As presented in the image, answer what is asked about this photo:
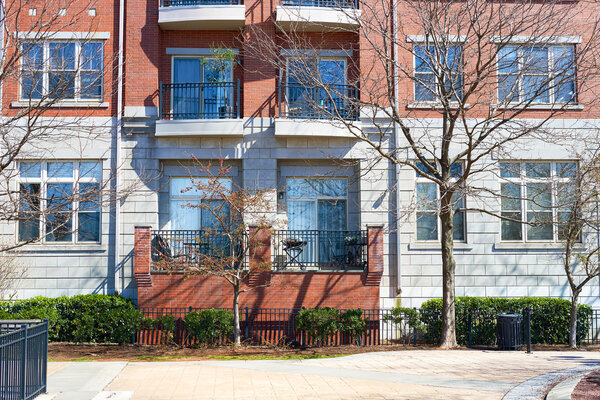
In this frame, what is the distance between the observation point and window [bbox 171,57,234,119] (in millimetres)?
19797

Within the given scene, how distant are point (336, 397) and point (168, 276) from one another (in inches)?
351

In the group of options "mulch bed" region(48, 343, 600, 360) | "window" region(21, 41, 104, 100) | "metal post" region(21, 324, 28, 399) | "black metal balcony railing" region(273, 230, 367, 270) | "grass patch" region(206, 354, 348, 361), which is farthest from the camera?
"black metal balcony railing" region(273, 230, 367, 270)

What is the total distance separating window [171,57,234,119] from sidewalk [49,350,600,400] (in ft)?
28.7

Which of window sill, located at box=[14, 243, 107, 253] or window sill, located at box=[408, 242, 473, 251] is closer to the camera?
window sill, located at box=[14, 243, 107, 253]

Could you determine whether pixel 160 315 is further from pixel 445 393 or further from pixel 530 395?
pixel 530 395

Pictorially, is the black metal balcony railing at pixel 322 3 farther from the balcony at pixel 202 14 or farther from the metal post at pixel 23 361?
the metal post at pixel 23 361

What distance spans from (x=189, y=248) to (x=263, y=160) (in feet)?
12.8

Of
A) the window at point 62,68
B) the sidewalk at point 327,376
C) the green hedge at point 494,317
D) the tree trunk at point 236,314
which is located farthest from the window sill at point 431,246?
the window at point 62,68

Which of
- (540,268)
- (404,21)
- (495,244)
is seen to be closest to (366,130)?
(404,21)

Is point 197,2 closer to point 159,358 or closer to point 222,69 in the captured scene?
point 222,69

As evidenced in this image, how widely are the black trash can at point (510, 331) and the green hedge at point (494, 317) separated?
4.07ft

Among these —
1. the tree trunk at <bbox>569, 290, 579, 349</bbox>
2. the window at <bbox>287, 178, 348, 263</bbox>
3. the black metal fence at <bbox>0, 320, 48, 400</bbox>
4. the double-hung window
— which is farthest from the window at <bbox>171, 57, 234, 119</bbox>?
the tree trunk at <bbox>569, 290, 579, 349</bbox>

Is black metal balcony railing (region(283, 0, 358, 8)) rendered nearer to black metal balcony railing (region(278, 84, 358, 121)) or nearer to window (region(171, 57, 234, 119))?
black metal balcony railing (region(278, 84, 358, 121))

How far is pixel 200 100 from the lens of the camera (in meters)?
19.9
